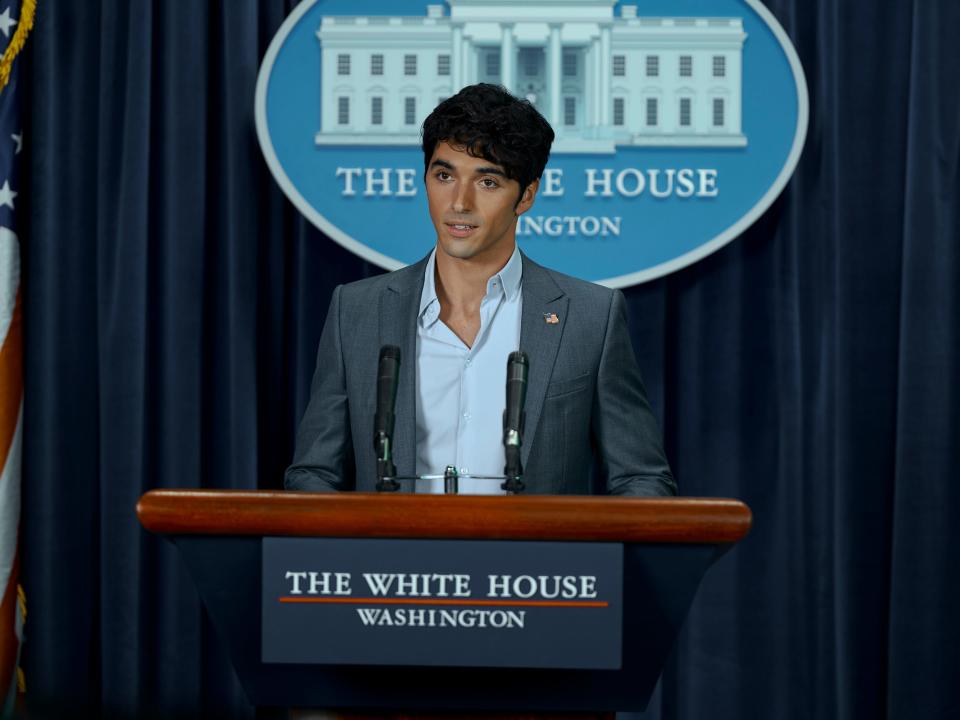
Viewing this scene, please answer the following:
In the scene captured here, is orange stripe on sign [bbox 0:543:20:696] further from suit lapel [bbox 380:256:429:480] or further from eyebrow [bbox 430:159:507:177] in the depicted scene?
eyebrow [bbox 430:159:507:177]

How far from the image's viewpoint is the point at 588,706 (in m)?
1.13

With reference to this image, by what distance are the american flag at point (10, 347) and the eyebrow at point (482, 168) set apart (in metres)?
1.53

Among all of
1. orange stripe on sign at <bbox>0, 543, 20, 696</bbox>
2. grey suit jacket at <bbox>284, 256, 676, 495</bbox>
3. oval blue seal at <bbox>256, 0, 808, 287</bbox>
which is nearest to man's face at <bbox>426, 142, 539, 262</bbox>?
grey suit jacket at <bbox>284, 256, 676, 495</bbox>

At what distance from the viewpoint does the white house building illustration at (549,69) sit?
2805mm

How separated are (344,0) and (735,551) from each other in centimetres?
172

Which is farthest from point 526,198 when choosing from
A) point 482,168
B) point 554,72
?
point 554,72

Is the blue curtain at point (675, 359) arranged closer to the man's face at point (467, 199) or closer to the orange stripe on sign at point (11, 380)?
the orange stripe on sign at point (11, 380)

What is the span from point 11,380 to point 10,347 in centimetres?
8

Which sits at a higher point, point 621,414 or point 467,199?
point 467,199

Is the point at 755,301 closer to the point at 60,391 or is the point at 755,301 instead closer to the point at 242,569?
the point at 60,391

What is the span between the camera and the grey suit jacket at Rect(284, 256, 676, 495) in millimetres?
1712

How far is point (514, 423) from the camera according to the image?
1.24m

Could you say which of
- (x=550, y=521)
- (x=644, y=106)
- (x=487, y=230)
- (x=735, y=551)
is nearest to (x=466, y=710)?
(x=550, y=521)

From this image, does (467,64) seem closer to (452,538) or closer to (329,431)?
(329,431)
